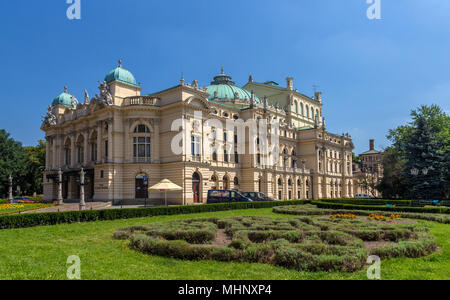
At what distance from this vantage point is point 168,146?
162 ft

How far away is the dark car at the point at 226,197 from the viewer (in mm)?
41156

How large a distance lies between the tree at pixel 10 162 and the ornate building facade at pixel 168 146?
37.0 feet

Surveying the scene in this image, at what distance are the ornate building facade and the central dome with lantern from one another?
0.68 ft

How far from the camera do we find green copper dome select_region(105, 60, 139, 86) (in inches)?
2010

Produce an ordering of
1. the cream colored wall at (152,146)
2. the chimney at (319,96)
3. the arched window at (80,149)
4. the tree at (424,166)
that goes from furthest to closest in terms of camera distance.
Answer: the chimney at (319,96), the arched window at (80,149), the cream colored wall at (152,146), the tree at (424,166)

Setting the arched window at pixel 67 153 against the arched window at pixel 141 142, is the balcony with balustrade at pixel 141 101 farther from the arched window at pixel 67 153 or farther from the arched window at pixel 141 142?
the arched window at pixel 67 153

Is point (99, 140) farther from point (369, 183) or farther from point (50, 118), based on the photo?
point (369, 183)

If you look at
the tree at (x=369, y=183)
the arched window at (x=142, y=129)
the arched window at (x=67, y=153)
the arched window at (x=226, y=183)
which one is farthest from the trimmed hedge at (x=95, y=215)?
the arched window at (x=67, y=153)

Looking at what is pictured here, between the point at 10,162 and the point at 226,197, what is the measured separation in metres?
51.7

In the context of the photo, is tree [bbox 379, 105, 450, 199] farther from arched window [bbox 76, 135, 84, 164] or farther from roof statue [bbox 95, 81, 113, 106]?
arched window [bbox 76, 135, 84, 164]

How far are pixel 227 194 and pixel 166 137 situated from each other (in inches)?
534

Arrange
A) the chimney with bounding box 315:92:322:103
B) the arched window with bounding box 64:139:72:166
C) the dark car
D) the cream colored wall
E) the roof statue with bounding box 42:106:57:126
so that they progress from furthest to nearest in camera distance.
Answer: the chimney with bounding box 315:92:322:103 → the roof statue with bounding box 42:106:57:126 → the arched window with bounding box 64:139:72:166 → the cream colored wall → the dark car

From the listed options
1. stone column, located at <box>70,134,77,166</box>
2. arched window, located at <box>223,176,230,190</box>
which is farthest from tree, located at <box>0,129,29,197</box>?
arched window, located at <box>223,176,230,190</box>

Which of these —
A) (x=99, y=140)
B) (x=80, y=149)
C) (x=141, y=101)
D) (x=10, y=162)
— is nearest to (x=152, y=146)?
(x=141, y=101)
